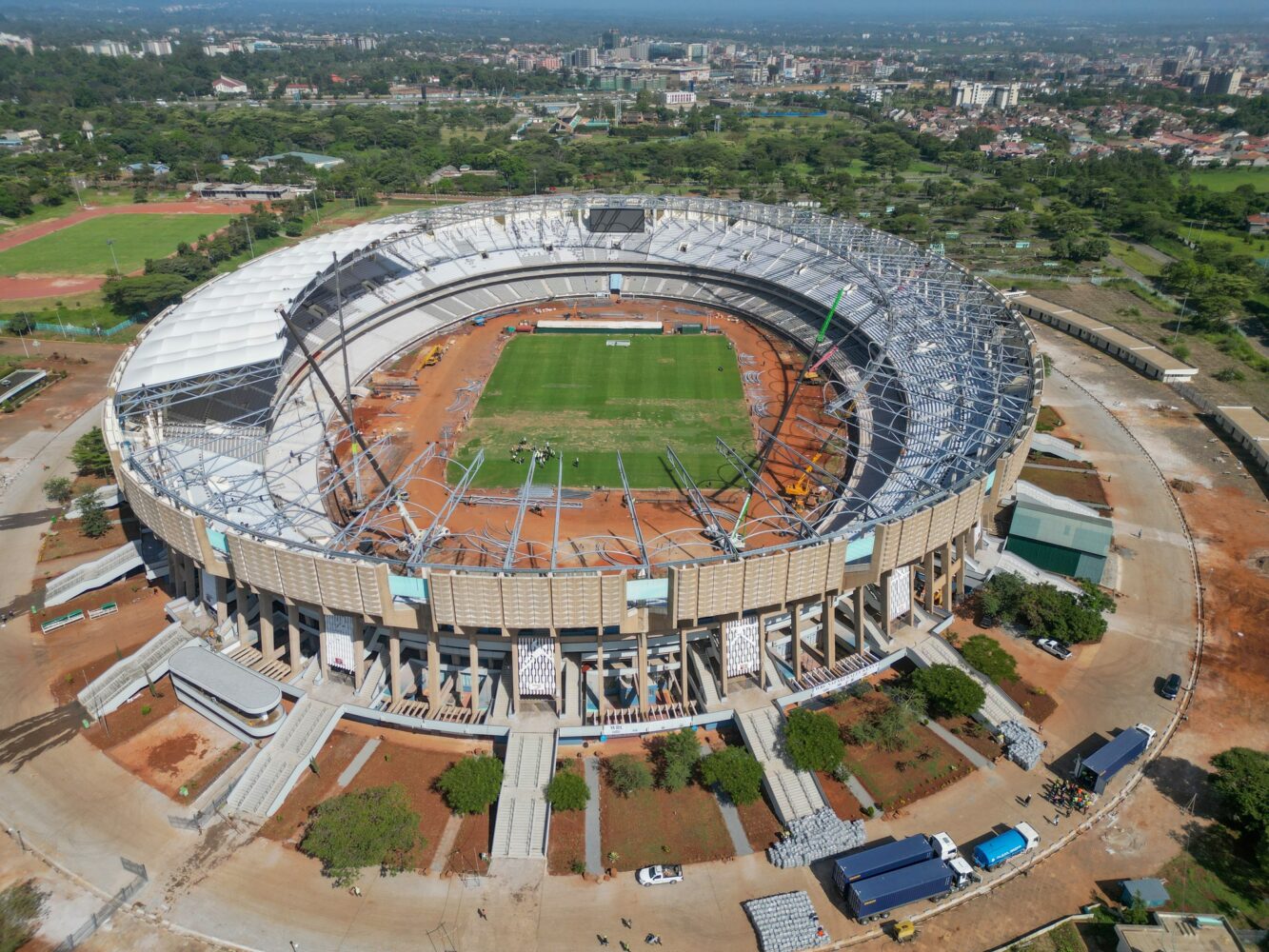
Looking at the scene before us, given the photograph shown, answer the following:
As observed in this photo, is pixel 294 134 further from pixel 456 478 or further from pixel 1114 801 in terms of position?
pixel 1114 801

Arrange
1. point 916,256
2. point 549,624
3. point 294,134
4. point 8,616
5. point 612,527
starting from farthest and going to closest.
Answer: point 294,134 → point 916,256 → point 612,527 → point 8,616 → point 549,624

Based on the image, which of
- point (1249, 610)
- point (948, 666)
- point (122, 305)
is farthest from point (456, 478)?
point (122, 305)

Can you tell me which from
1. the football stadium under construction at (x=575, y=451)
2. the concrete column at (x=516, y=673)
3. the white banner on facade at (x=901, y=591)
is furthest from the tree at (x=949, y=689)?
the concrete column at (x=516, y=673)

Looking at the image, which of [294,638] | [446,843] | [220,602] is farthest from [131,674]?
[446,843]

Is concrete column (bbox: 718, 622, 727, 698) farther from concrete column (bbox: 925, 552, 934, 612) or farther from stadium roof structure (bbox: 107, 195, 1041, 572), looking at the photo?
concrete column (bbox: 925, 552, 934, 612)

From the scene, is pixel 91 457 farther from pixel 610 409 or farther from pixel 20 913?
pixel 610 409


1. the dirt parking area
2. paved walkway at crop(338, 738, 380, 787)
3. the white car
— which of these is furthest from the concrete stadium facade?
the white car
